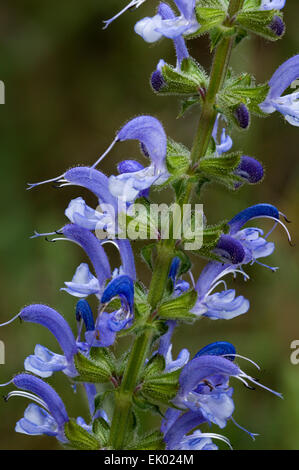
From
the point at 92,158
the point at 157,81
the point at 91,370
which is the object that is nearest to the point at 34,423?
the point at 91,370

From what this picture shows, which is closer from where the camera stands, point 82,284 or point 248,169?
point 248,169

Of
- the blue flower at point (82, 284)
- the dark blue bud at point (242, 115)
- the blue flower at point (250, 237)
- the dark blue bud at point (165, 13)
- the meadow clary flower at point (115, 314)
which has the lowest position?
the meadow clary flower at point (115, 314)

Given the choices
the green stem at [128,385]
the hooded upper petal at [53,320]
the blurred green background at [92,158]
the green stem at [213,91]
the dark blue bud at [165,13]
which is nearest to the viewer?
the green stem at [213,91]

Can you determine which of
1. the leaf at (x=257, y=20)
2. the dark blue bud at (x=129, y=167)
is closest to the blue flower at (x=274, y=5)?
the leaf at (x=257, y=20)

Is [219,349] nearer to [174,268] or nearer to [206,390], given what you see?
[206,390]

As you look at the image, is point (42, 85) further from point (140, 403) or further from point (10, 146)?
point (140, 403)

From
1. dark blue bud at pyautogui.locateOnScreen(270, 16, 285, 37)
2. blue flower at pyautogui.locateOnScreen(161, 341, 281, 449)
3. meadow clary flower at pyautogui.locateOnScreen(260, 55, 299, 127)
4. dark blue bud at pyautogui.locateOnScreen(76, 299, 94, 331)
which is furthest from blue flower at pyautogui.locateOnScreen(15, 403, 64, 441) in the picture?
dark blue bud at pyautogui.locateOnScreen(270, 16, 285, 37)

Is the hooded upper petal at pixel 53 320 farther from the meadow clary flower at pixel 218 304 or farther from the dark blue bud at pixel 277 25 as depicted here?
the dark blue bud at pixel 277 25
